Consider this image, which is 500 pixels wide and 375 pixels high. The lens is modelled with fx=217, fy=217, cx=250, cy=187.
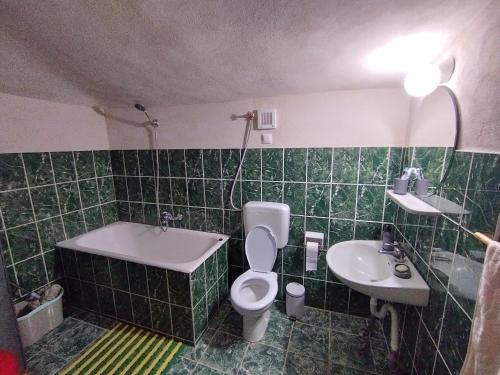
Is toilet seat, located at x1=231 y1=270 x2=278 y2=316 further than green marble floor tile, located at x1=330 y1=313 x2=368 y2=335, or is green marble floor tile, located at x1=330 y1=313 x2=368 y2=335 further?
green marble floor tile, located at x1=330 y1=313 x2=368 y2=335

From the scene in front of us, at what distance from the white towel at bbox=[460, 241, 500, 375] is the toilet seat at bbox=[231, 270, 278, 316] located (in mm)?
1144

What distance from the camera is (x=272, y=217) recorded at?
6.23 feet

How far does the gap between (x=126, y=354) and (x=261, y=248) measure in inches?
49.8

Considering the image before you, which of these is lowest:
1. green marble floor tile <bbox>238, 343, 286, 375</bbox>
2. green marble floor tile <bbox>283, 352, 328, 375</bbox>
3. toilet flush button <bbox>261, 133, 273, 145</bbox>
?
green marble floor tile <bbox>283, 352, 328, 375</bbox>

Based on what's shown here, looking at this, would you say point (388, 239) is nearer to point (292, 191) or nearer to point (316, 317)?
point (292, 191)

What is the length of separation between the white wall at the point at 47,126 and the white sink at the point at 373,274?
100 inches

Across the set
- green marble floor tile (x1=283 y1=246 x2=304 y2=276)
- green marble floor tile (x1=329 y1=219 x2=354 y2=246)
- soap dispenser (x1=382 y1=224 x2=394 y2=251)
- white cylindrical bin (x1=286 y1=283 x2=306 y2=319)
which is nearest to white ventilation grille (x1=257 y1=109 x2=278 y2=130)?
green marble floor tile (x1=329 y1=219 x2=354 y2=246)

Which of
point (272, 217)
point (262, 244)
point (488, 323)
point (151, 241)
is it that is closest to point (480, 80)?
point (488, 323)

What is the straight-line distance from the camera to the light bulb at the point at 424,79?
115 centimetres

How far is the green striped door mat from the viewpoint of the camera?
148 centimetres

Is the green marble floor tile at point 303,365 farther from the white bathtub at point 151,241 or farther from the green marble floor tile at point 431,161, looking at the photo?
the green marble floor tile at point 431,161

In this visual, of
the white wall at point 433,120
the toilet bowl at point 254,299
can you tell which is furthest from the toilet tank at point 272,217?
the white wall at point 433,120

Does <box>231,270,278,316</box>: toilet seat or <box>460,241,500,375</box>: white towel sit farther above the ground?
<box>460,241,500,375</box>: white towel

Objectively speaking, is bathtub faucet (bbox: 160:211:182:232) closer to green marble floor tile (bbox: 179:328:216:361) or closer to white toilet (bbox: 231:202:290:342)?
white toilet (bbox: 231:202:290:342)
